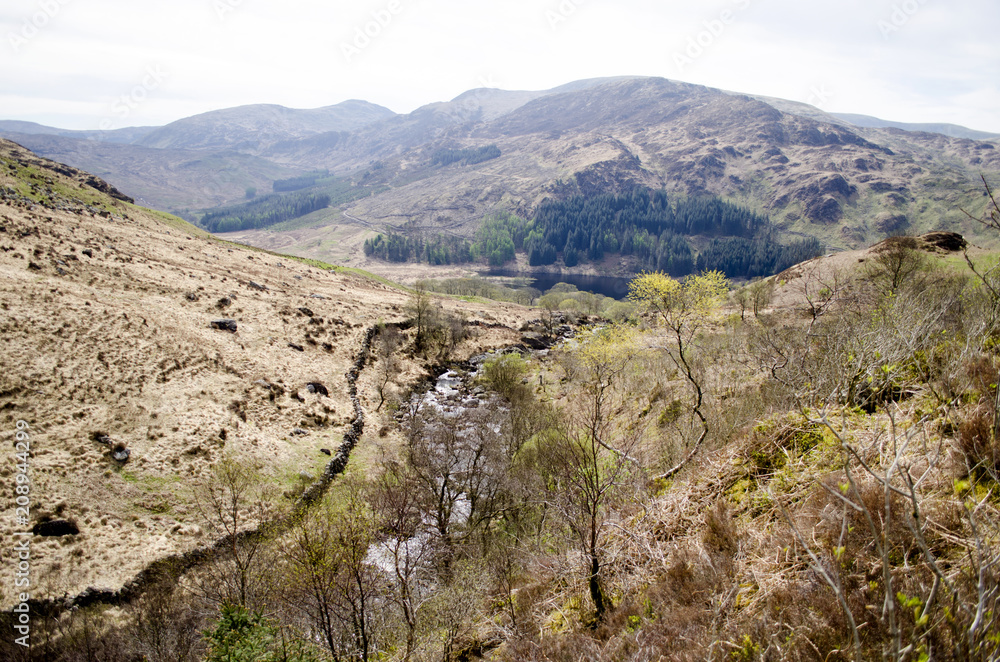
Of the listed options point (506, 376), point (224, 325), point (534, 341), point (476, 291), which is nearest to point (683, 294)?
point (506, 376)

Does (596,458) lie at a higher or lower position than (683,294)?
lower

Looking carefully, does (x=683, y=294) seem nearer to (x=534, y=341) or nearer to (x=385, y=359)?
(x=385, y=359)

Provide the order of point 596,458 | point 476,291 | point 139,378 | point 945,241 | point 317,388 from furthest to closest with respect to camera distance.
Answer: point 476,291 < point 945,241 < point 317,388 < point 139,378 < point 596,458

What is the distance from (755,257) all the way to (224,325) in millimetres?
193686

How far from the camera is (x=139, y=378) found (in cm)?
3081

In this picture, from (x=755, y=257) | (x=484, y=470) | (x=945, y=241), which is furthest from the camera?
(x=755, y=257)

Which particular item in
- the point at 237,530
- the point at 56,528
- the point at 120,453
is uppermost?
the point at 120,453

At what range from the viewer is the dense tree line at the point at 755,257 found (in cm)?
17500

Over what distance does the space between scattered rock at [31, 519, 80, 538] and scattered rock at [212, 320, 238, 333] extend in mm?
25357

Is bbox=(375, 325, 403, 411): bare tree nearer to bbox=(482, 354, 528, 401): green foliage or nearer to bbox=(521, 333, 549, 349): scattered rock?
bbox=(482, 354, 528, 401): green foliage

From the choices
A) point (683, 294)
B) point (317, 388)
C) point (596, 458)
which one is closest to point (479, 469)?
point (596, 458)

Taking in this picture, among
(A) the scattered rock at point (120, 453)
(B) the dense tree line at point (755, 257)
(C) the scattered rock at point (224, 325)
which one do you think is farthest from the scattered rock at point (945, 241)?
(B) the dense tree line at point (755, 257)

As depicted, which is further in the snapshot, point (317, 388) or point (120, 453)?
point (317, 388)

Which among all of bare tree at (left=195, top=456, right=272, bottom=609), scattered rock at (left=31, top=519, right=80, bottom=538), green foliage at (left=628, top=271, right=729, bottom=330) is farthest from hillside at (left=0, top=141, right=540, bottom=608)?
green foliage at (left=628, top=271, right=729, bottom=330)
